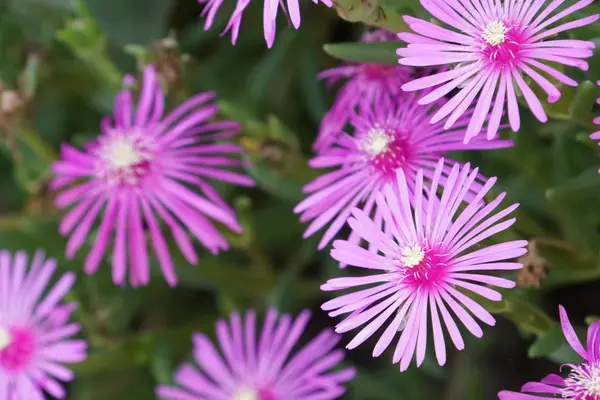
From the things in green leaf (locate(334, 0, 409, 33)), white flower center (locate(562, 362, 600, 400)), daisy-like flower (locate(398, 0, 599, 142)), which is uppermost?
green leaf (locate(334, 0, 409, 33))

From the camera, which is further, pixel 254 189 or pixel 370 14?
pixel 254 189

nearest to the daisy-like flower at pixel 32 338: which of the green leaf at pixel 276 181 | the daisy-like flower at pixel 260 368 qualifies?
the daisy-like flower at pixel 260 368

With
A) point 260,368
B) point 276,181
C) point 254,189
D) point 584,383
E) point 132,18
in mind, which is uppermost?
point 132,18

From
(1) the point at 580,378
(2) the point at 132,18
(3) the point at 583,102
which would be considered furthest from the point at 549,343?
(2) the point at 132,18

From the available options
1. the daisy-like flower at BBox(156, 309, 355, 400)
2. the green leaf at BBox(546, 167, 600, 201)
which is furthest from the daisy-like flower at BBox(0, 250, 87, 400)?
the green leaf at BBox(546, 167, 600, 201)

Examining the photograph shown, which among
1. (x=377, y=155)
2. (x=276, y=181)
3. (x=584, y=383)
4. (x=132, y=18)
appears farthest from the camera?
(x=132, y=18)

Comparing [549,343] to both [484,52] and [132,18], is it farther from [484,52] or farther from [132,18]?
[132,18]

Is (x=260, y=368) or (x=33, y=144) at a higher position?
(x=33, y=144)

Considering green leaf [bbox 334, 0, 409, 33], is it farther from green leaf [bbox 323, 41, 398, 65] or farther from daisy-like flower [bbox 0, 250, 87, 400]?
daisy-like flower [bbox 0, 250, 87, 400]

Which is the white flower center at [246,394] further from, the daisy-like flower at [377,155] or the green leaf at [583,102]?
the green leaf at [583,102]
